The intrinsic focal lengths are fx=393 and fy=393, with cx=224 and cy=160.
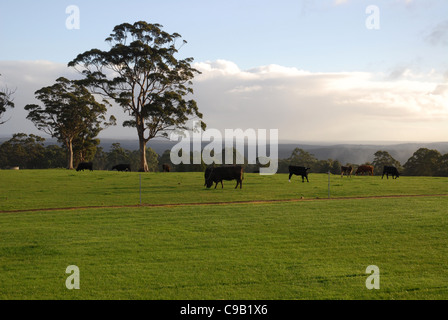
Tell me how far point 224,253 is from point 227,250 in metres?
0.29

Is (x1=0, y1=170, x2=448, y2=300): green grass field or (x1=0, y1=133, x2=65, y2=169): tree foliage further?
(x1=0, y1=133, x2=65, y2=169): tree foliage

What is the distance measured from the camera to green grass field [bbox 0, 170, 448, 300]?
722cm

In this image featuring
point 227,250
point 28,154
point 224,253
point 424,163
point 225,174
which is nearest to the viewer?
point 224,253

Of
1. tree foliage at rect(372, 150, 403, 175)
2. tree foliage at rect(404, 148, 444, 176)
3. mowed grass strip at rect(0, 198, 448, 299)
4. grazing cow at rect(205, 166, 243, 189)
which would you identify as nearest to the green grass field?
mowed grass strip at rect(0, 198, 448, 299)

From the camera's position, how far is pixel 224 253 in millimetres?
9477

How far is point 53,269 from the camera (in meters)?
8.39

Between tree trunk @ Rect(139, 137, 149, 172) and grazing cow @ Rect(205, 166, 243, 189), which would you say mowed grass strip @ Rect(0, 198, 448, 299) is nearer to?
grazing cow @ Rect(205, 166, 243, 189)

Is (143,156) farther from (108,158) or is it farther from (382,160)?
(382,160)

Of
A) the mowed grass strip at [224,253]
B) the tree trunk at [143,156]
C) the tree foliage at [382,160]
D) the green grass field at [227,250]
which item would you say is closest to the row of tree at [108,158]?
the tree foliage at [382,160]

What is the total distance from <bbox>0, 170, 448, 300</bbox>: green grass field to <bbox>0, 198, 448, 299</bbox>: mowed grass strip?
3 cm

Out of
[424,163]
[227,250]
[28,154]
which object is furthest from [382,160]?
[227,250]
